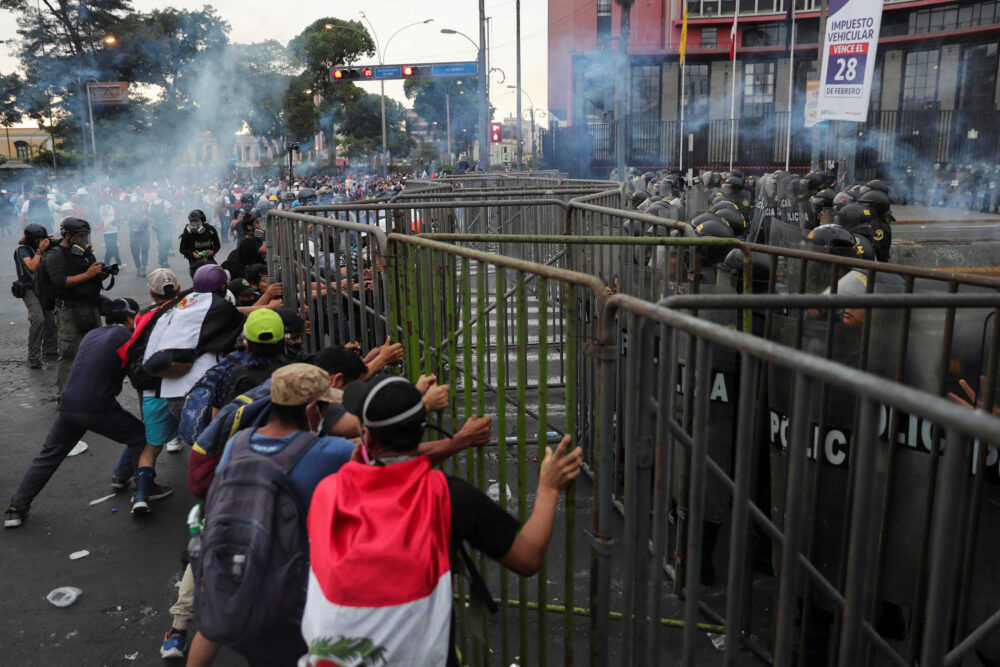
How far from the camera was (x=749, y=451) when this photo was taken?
198cm

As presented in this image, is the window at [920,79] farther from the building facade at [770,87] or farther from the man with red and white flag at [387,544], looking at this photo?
the man with red and white flag at [387,544]

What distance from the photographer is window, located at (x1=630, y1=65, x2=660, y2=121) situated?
36844 mm

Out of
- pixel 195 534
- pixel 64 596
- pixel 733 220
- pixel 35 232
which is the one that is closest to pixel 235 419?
pixel 195 534

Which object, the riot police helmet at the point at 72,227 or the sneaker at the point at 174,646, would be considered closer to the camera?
the sneaker at the point at 174,646

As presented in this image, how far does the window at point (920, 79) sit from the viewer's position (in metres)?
33.3

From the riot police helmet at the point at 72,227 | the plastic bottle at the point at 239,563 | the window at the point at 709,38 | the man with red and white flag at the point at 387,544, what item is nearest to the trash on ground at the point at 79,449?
the riot police helmet at the point at 72,227

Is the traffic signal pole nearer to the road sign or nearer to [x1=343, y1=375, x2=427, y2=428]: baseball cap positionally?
the road sign

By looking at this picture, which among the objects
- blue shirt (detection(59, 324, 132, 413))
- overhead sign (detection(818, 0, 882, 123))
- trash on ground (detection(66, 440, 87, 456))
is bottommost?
trash on ground (detection(66, 440, 87, 456))

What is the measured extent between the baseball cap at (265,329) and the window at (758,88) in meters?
35.1

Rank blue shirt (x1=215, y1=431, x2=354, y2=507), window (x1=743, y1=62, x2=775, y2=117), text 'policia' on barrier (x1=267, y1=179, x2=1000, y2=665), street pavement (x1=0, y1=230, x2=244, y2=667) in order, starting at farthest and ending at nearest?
window (x1=743, y1=62, x2=775, y2=117) → street pavement (x1=0, y1=230, x2=244, y2=667) → blue shirt (x1=215, y1=431, x2=354, y2=507) → text 'policia' on barrier (x1=267, y1=179, x2=1000, y2=665)

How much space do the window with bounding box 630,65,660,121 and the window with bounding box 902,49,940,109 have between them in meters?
10.1

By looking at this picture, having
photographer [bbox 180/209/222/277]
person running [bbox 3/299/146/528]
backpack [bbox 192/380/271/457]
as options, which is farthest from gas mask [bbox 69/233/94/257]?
backpack [bbox 192/380/271/457]

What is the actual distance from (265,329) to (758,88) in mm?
36061

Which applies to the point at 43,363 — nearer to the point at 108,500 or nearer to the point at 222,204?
the point at 108,500
